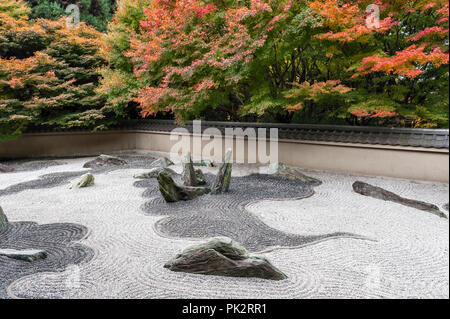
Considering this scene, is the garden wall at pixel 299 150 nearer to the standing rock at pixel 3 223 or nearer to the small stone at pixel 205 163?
the small stone at pixel 205 163

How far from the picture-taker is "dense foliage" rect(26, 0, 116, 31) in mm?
17781

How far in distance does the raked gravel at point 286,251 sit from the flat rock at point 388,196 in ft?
0.57

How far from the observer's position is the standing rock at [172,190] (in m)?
6.99

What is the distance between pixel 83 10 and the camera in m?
19.2

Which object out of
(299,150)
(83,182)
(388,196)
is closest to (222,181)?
(388,196)

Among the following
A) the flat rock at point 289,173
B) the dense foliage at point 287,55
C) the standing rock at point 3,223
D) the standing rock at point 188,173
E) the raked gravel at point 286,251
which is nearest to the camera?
the raked gravel at point 286,251

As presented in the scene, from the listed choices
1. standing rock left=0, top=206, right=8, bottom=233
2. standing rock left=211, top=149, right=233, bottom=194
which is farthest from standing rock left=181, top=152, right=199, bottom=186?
standing rock left=0, top=206, right=8, bottom=233

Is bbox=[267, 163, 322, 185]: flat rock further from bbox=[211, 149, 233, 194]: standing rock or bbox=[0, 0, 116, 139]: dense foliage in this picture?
bbox=[0, 0, 116, 139]: dense foliage

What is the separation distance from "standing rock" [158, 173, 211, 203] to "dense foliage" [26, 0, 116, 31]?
1401cm

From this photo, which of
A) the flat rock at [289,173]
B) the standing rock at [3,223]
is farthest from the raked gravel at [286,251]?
the flat rock at [289,173]

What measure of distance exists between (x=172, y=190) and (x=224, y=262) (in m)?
3.63

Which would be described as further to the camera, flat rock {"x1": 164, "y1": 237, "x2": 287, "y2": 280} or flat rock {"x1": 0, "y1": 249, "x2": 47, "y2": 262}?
flat rock {"x1": 0, "y1": 249, "x2": 47, "y2": 262}

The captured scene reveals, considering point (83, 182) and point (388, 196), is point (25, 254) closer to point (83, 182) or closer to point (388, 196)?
point (83, 182)

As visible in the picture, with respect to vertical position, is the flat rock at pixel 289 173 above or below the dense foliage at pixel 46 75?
below
